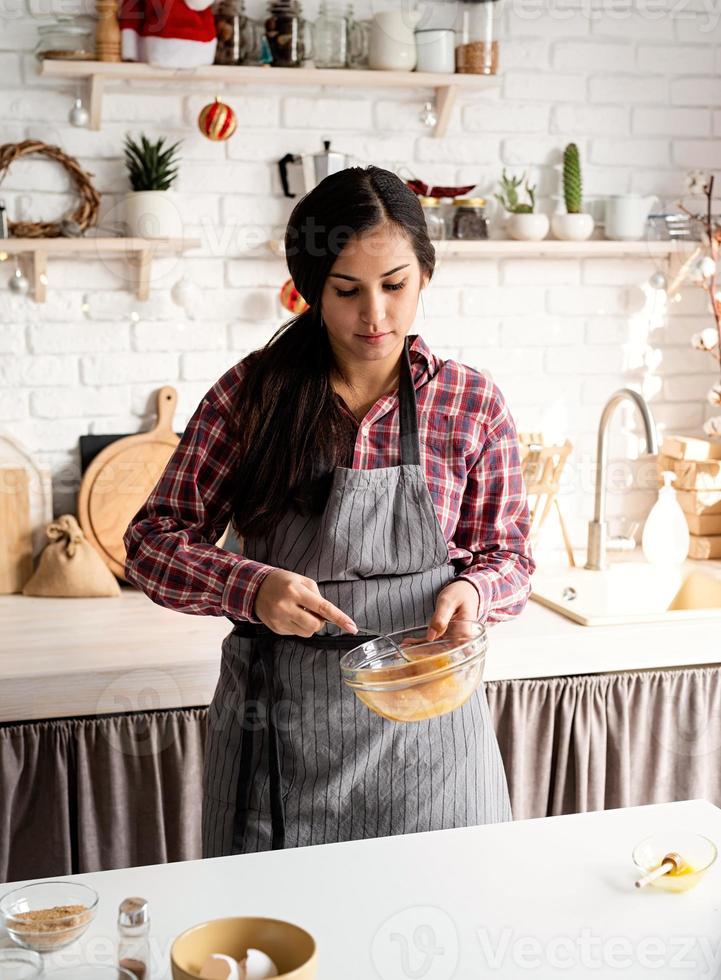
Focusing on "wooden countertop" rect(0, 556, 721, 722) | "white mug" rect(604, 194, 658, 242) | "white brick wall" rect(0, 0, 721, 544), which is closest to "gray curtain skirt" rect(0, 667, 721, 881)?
"wooden countertop" rect(0, 556, 721, 722)

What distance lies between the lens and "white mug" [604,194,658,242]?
9.00ft

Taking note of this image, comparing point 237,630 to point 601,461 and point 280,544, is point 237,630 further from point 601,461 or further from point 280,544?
point 601,461

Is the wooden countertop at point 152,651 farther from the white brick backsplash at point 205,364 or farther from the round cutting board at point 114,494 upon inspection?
the white brick backsplash at point 205,364

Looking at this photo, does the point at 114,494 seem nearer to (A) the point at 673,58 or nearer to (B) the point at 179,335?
(B) the point at 179,335

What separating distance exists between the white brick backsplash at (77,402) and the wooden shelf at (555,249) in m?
0.51

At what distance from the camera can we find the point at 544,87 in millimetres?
2748

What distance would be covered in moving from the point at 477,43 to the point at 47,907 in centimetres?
214

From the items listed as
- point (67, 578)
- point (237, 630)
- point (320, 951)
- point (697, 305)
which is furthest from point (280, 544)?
point (697, 305)

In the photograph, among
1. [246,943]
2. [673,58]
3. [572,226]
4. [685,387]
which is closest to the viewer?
[246,943]

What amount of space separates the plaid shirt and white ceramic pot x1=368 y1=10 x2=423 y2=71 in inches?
46.0

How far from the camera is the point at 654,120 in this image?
2824mm

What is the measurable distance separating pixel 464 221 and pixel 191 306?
683 millimetres

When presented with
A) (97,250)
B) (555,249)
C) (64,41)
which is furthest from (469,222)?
(64,41)

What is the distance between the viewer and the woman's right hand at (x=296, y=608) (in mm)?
1328
